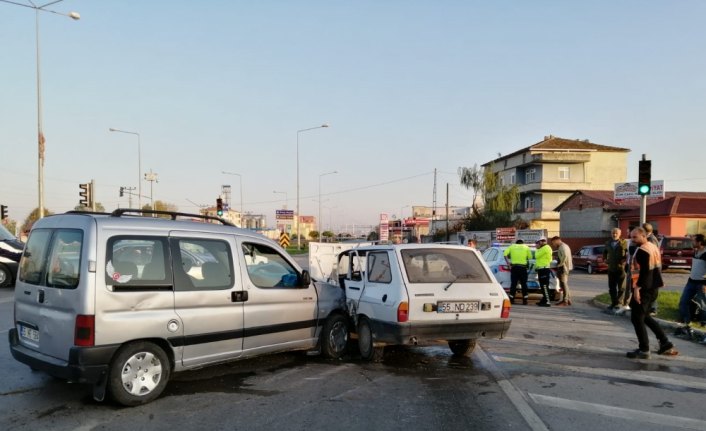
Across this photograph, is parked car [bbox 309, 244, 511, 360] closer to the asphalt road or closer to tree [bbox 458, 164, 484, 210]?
the asphalt road

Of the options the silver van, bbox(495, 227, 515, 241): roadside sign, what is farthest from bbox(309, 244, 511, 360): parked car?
bbox(495, 227, 515, 241): roadside sign

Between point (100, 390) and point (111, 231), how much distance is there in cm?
150

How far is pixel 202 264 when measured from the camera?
587cm

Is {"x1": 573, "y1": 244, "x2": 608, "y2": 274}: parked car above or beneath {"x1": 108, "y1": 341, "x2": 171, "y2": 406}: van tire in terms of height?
beneath

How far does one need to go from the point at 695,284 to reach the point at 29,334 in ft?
33.2

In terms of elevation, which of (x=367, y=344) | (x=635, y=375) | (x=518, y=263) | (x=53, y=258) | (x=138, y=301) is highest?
(x=53, y=258)

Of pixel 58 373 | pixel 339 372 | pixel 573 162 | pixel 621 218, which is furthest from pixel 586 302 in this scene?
pixel 573 162

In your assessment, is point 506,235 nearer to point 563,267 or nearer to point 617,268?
point 563,267

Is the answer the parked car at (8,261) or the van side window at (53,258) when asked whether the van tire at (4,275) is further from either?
the van side window at (53,258)

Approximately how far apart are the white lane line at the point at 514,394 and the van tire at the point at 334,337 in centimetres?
190

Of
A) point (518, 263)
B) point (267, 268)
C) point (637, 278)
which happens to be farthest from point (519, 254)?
point (267, 268)

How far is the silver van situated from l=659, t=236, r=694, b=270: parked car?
24169 mm

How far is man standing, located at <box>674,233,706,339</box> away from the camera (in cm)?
908

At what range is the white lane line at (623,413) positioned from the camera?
483cm
